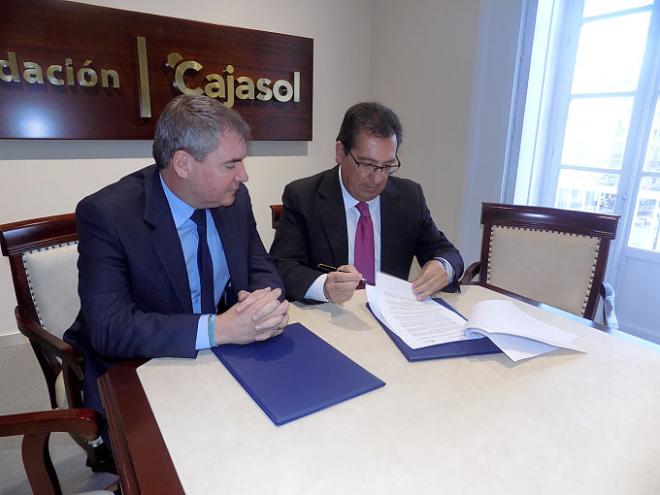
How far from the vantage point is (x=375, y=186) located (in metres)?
1.65

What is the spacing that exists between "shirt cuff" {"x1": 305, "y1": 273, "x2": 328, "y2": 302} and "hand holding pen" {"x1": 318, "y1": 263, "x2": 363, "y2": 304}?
16 millimetres

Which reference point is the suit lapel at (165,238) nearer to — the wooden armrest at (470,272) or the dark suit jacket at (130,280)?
the dark suit jacket at (130,280)

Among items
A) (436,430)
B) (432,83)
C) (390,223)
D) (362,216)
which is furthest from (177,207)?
(432,83)

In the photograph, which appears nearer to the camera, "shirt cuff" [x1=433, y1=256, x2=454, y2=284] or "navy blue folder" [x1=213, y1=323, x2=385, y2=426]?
"navy blue folder" [x1=213, y1=323, x2=385, y2=426]

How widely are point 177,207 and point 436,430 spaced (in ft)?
3.27

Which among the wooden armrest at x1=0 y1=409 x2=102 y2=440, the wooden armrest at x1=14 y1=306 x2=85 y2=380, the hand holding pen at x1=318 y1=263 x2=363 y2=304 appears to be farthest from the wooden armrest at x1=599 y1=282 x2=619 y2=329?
the wooden armrest at x1=14 y1=306 x2=85 y2=380

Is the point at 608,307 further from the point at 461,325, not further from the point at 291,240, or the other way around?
the point at 291,240

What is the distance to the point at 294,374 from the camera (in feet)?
3.09

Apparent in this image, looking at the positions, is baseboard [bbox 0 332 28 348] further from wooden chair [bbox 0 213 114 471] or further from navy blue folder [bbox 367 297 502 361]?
navy blue folder [bbox 367 297 502 361]

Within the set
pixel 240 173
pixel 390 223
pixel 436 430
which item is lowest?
pixel 436 430

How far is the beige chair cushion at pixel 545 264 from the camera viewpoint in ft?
5.84

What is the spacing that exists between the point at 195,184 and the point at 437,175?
2.33 m

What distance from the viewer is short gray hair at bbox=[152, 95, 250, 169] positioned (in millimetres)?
1219

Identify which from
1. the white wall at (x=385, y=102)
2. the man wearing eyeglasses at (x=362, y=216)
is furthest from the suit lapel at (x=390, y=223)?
the white wall at (x=385, y=102)
